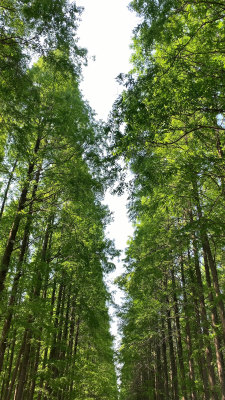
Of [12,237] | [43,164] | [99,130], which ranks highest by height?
[99,130]

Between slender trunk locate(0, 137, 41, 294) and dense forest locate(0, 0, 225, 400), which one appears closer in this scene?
dense forest locate(0, 0, 225, 400)

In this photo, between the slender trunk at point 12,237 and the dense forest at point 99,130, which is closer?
the dense forest at point 99,130

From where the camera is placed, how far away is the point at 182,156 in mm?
8562

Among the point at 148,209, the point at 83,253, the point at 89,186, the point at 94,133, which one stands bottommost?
the point at 83,253

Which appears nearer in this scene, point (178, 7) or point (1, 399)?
point (178, 7)

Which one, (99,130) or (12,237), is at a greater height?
(99,130)

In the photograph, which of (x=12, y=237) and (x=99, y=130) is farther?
(x=99, y=130)

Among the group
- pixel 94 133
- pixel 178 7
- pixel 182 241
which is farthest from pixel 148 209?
pixel 178 7

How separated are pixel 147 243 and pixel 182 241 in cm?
365

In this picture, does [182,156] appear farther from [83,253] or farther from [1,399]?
[1,399]

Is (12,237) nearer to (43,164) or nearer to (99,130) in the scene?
(43,164)

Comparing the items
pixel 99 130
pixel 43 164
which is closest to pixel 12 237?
pixel 43 164

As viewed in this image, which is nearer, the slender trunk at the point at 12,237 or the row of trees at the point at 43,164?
the row of trees at the point at 43,164

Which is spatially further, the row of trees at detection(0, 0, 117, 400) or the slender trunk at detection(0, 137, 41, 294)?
the slender trunk at detection(0, 137, 41, 294)
